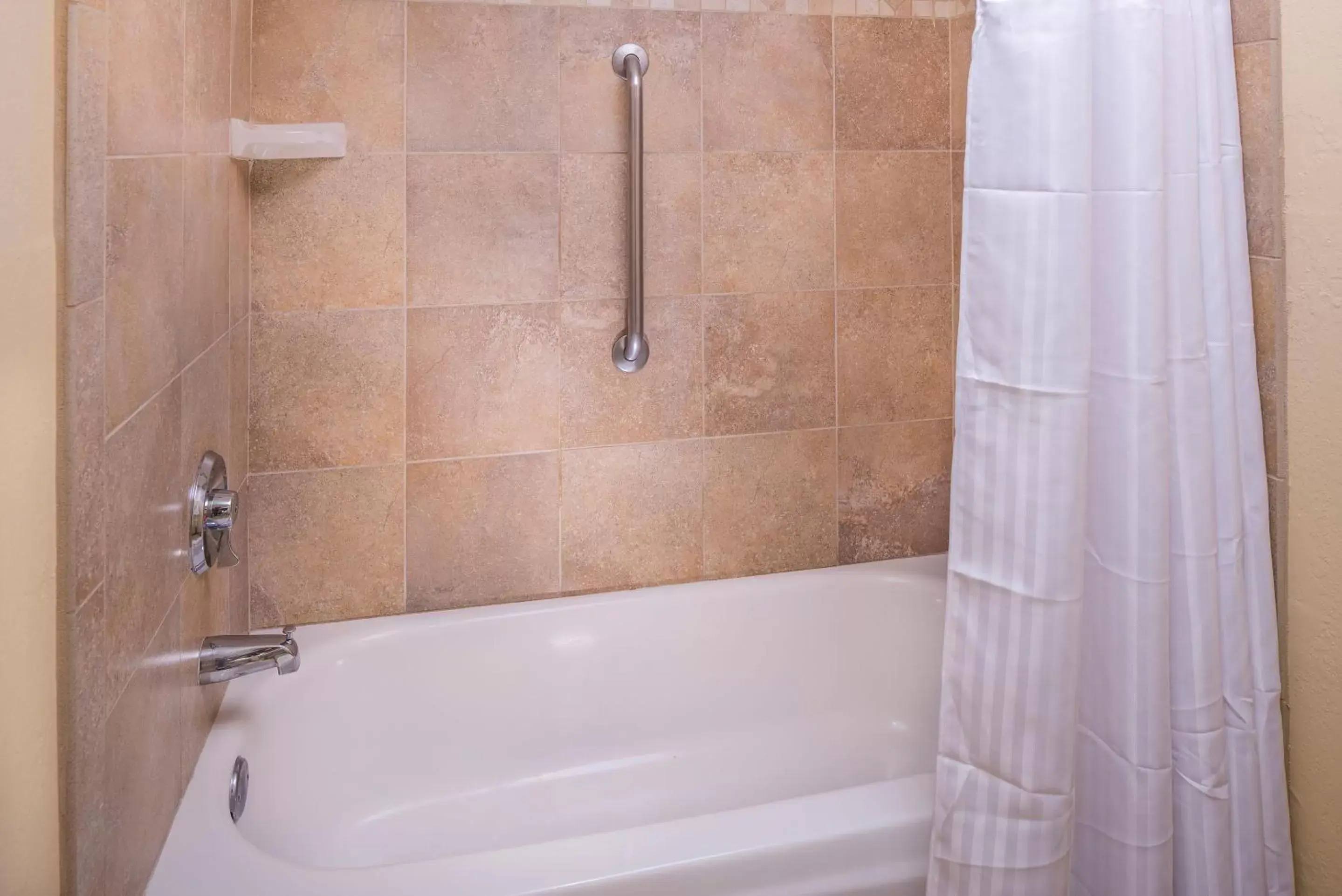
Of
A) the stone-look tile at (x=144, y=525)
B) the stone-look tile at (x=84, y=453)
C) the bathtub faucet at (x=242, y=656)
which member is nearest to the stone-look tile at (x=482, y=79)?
the stone-look tile at (x=144, y=525)

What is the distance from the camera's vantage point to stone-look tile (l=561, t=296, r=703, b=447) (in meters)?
1.89

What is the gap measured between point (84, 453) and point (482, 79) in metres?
1.24

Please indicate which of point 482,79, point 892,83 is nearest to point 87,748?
point 482,79

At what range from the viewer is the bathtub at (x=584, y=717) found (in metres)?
1.60

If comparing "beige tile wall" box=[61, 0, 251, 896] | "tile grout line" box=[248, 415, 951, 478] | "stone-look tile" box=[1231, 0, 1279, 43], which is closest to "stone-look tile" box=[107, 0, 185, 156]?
"beige tile wall" box=[61, 0, 251, 896]

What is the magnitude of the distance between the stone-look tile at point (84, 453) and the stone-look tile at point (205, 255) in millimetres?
388

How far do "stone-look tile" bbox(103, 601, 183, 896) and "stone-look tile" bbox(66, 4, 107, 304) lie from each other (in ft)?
1.30

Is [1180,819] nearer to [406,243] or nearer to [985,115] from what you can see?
[985,115]

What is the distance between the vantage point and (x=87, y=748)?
77cm

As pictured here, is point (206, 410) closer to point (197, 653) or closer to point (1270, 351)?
point (197, 653)

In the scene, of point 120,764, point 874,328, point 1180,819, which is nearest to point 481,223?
point 874,328

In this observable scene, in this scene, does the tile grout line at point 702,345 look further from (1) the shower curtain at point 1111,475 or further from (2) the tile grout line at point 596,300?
(1) the shower curtain at point 1111,475

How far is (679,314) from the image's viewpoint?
76.7 inches

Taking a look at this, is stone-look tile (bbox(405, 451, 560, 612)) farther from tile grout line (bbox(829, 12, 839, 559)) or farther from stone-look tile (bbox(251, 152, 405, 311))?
tile grout line (bbox(829, 12, 839, 559))
